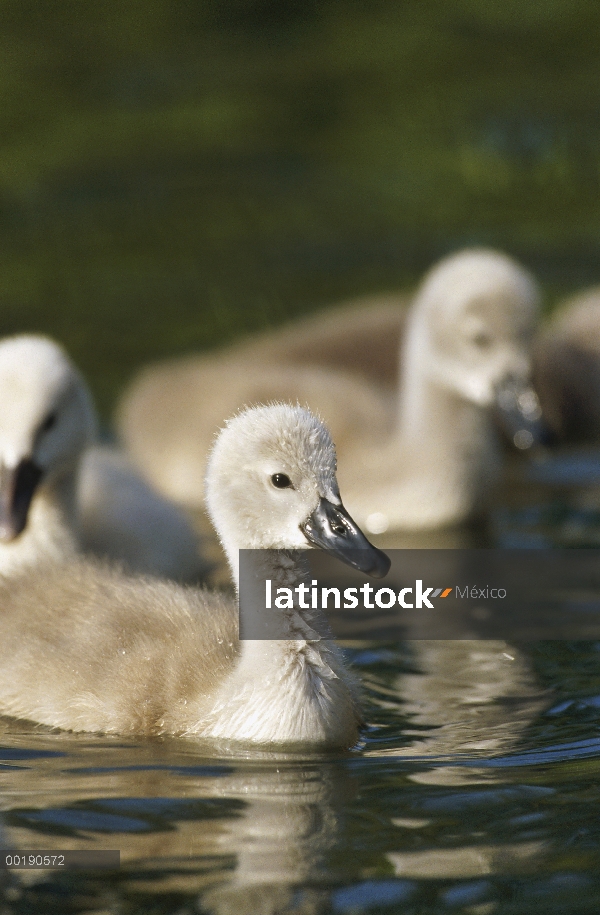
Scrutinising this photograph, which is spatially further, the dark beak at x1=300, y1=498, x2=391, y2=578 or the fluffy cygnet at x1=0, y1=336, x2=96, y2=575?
the fluffy cygnet at x1=0, y1=336, x2=96, y2=575

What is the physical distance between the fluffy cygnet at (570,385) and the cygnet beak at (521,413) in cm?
114

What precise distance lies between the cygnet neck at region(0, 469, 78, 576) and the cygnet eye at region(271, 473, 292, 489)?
131 centimetres

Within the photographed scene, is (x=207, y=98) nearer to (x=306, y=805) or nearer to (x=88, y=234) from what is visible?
(x=88, y=234)

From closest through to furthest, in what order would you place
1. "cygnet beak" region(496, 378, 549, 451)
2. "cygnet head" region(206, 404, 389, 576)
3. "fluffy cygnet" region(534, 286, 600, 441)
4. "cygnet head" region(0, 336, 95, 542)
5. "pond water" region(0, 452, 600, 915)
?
"pond water" region(0, 452, 600, 915), "cygnet head" region(206, 404, 389, 576), "cygnet head" region(0, 336, 95, 542), "cygnet beak" region(496, 378, 549, 451), "fluffy cygnet" region(534, 286, 600, 441)

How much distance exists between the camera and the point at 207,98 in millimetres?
13008

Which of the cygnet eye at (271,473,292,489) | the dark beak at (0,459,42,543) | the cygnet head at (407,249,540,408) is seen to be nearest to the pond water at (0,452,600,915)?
the cygnet eye at (271,473,292,489)

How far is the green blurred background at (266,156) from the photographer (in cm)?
1026

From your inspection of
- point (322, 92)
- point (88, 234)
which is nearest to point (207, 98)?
point (322, 92)

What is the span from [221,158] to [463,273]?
506cm

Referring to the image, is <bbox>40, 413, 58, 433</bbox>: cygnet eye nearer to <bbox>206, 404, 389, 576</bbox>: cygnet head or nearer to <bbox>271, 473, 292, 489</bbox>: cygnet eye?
<bbox>206, 404, 389, 576</bbox>: cygnet head

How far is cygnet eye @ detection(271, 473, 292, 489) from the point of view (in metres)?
4.60

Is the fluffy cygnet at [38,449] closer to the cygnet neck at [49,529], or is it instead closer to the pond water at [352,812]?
the cygnet neck at [49,529]

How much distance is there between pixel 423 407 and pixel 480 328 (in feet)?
1.48

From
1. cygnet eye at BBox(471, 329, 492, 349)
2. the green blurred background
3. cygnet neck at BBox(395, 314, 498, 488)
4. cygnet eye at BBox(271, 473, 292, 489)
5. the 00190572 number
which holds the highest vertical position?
the green blurred background
